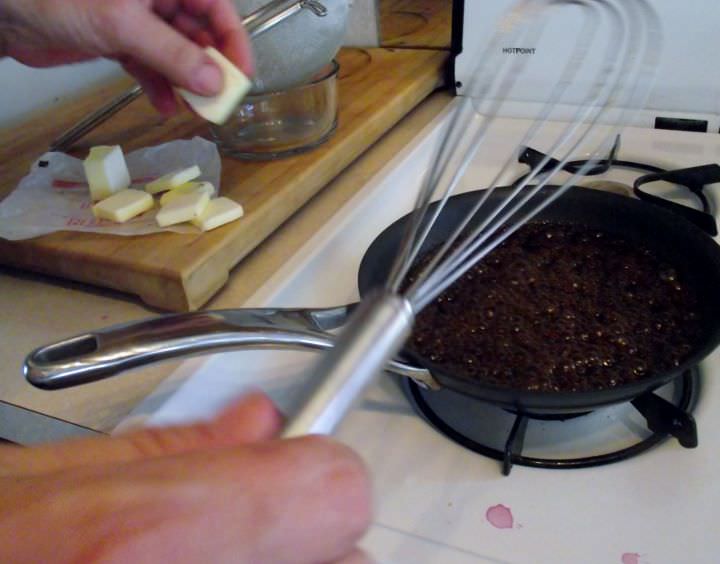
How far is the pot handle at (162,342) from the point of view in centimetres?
27

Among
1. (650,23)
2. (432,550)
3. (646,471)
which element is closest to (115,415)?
(432,550)

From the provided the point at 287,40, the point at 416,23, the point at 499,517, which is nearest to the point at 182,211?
the point at 287,40

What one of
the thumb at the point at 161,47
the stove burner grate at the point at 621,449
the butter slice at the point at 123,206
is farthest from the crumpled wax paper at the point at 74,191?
the stove burner grate at the point at 621,449

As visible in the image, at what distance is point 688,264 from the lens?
46 cm

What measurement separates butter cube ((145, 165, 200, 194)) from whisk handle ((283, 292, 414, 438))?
0.36 meters

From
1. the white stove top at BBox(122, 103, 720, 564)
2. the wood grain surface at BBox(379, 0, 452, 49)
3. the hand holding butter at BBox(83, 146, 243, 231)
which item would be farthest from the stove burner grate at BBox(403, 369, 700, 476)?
the wood grain surface at BBox(379, 0, 452, 49)

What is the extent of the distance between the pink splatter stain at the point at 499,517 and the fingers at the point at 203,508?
0.59ft

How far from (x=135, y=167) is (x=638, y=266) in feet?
1.32

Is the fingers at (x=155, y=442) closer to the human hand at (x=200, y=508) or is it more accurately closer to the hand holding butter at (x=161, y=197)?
the human hand at (x=200, y=508)

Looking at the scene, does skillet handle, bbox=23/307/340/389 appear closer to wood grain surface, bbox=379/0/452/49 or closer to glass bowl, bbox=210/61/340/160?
glass bowl, bbox=210/61/340/160

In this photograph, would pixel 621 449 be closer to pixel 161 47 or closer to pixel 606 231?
pixel 606 231

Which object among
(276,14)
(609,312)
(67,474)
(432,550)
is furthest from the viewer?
(276,14)

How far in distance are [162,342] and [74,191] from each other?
0.98ft

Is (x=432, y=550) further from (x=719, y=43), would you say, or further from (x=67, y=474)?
(x=719, y=43)
